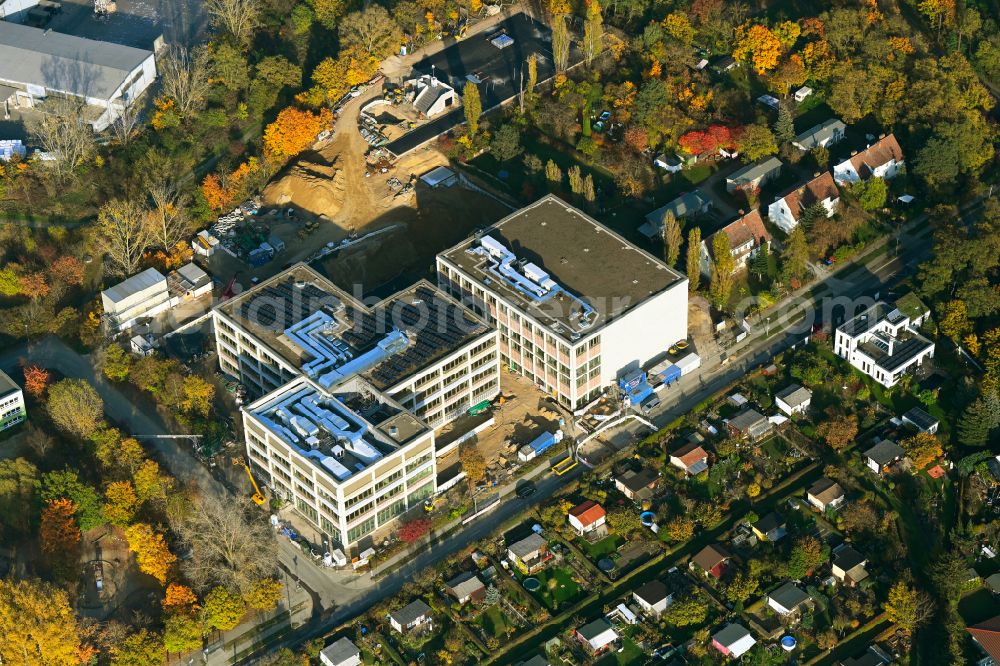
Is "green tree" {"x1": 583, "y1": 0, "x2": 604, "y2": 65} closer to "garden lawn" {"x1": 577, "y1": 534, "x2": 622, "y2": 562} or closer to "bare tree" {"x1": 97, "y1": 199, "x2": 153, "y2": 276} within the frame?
"bare tree" {"x1": 97, "y1": 199, "x2": 153, "y2": 276}

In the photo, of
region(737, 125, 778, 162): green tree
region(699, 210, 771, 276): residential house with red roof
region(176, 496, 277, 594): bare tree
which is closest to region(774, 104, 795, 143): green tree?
region(737, 125, 778, 162): green tree

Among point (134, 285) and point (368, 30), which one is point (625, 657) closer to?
point (134, 285)

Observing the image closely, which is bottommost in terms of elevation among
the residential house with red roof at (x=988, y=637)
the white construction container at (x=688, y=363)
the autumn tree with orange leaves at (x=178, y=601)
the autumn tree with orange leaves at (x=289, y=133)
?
the residential house with red roof at (x=988, y=637)

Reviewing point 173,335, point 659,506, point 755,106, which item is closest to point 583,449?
point 659,506

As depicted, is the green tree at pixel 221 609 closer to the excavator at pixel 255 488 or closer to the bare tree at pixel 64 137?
the excavator at pixel 255 488

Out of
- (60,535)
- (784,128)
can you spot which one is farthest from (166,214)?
(784,128)

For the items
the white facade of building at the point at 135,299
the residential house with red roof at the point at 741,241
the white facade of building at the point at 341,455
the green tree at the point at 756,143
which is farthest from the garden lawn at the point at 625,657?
the green tree at the point at 756,143

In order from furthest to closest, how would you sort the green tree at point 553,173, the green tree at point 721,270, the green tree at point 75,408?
the green tree at point 553,173 < the green tree at point 721,270 < the green tree at point 75,408
